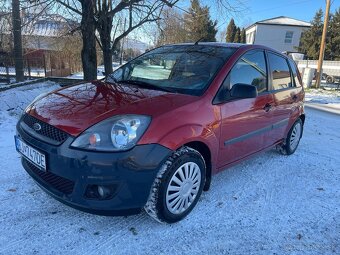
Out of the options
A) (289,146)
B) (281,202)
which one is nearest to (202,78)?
(281,202)

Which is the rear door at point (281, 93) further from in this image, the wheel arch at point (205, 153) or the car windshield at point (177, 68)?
the wheel arch at point (205, 153)

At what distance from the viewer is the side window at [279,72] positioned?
4.13 m

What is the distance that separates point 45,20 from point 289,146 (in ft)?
25.6

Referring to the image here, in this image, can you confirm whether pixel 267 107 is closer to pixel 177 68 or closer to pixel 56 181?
pixel 177 68

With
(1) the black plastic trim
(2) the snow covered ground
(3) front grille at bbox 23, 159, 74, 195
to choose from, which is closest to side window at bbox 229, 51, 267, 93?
(1) the black plastic trim

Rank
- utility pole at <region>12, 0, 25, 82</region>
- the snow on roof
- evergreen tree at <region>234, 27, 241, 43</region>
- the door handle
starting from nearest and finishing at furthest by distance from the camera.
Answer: the door handle, utility pole at <region>12, 0, 25, 82</region>, the snow on roof, evergreen tree at <region>234, 27, 241, 43</region>

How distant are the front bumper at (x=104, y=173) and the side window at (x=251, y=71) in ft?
4.37

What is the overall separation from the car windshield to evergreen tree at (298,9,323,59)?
34.1m

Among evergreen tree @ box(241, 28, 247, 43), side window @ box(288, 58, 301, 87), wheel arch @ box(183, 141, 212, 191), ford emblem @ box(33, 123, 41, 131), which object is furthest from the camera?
evergreen tree @ box(241, 28, 247, 43)

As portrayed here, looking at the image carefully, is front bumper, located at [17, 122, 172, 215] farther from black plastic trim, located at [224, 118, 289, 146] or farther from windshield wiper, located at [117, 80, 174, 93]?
black plastic trim, located at [224, 118, 289, 146]

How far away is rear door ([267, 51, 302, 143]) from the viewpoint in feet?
13.4

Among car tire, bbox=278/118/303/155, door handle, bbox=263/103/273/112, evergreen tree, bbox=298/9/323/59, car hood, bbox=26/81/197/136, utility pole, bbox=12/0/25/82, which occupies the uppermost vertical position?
evergreen tree, bbox=298/9/323/59

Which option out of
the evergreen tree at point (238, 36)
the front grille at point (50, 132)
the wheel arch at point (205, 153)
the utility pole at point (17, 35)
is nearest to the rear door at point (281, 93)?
the wheel arch at point (205, 153)

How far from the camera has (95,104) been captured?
2754 mm
